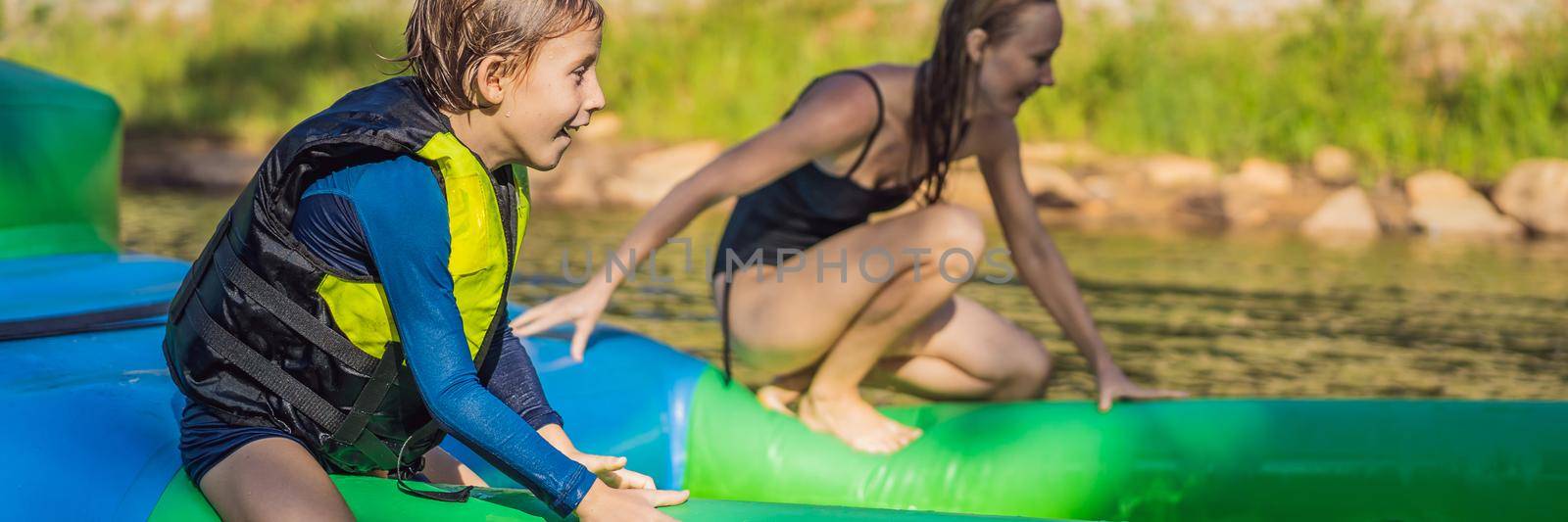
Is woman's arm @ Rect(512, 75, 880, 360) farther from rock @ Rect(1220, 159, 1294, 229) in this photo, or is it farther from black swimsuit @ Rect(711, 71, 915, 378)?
rock @ Rect(1220, 159, 1294, 229)

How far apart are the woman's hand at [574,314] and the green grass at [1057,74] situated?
6.02 meters

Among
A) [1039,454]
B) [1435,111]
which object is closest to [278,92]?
[1435,111]

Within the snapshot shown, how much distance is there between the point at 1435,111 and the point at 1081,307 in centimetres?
633

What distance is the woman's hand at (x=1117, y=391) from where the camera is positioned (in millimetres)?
2621

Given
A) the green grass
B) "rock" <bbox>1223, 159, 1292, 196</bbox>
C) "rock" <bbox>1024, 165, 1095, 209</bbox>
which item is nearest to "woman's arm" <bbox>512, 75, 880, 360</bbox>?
"rock" <bbox>1024, 165, 1095, 209</bbox>

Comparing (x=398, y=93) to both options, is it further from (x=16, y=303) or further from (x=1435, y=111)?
(x=1435, y=111)

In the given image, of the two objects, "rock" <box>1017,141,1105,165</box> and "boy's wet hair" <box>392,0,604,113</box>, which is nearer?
"boy's wet hair" <box>392,0,604,113</box>

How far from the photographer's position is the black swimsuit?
2.78 meters

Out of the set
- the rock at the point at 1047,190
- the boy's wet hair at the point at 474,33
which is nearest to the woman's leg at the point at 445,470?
the boy's wet hair at the point at 474,33

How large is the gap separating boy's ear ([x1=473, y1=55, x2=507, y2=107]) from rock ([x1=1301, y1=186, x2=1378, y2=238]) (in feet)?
21.3

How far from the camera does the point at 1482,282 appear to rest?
5848 millimetres

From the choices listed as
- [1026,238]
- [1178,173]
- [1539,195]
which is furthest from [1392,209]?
[1026,238]

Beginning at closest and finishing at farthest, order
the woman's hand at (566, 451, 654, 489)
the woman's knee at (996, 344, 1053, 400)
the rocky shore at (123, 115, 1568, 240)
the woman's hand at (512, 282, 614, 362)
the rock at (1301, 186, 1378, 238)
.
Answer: the woman's hand at (566, 451, 654, 489) → the woman's hand at (512, 282, 614, 362) → the woman's knee at (996, 344, 1053, 400) → the rocky shore at (123, 115, 1568, 240) → the rock at (1301, 186, 1378, 238)

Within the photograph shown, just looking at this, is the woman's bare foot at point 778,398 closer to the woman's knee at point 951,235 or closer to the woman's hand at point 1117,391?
the woman's knee at point 951,235
